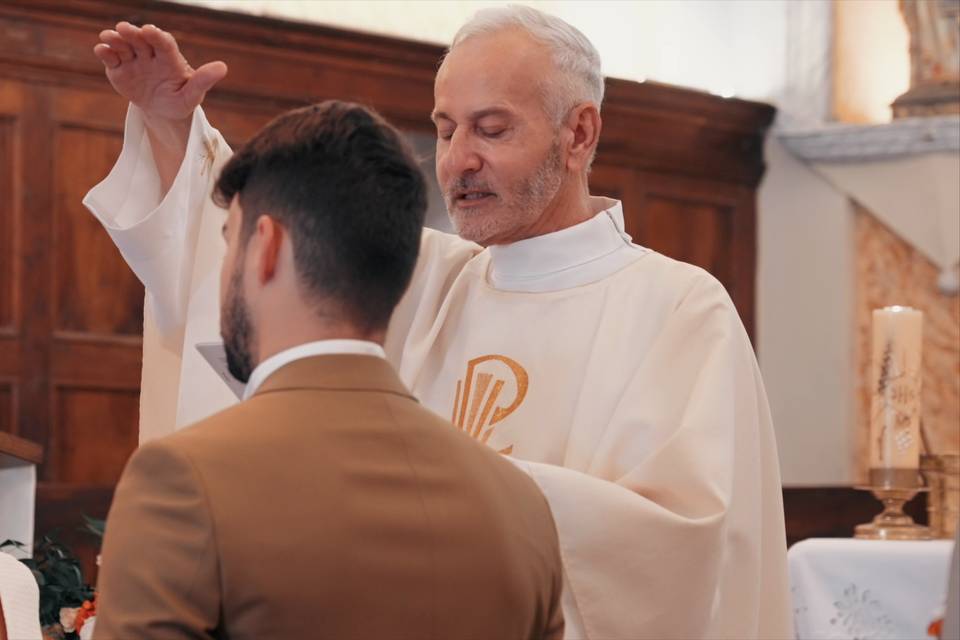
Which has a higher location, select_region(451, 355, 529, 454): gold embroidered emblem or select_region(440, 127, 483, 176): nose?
select_region(440, 127, 483, 176): nose

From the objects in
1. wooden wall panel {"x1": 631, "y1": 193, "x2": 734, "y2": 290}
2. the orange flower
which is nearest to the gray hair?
the orange flower

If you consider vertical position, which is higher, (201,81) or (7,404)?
(201,81)

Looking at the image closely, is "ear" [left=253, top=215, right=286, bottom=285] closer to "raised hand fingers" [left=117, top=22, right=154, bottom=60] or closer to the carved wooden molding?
"raised hand fingers" [left=117, top=22, right=154, bottom=60]

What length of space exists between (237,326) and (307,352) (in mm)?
93

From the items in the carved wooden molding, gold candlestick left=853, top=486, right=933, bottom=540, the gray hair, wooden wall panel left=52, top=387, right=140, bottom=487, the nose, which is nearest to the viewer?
the nose

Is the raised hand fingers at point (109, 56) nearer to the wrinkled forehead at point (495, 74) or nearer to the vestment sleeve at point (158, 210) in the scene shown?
the vestment sleeve at point (158, 210)

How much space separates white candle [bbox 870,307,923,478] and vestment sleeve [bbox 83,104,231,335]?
7.38 ft

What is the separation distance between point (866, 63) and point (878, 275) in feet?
3.88

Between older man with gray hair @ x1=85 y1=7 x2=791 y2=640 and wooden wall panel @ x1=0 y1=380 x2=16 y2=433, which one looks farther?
wooden wall panel @ x1=0 y1=380 x2=16 y2=433

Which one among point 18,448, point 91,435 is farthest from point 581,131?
point 91,435

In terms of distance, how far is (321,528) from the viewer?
1.41 metres

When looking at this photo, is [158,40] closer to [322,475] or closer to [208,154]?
[208,154]

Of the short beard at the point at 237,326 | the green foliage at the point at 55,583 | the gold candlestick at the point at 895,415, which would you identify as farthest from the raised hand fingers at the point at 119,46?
the gold candlestick at the point at 895,415

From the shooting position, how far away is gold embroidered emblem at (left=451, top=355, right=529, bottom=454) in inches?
106
